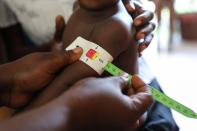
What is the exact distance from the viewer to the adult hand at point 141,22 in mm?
828

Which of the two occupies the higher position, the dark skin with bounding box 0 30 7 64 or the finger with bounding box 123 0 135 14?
the finger with bounding box 123 0 135 14

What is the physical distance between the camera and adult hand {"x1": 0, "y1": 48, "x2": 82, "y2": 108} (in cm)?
70

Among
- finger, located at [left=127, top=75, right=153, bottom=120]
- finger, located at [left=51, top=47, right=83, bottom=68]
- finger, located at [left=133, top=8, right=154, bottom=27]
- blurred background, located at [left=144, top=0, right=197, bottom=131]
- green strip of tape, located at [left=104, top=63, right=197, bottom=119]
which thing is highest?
finger, located at [left=133, top=8, right=154, bottom=27]

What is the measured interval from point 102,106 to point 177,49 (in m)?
2.23

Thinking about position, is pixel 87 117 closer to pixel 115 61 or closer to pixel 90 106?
pixel 90 106

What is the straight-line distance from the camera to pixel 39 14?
1173 mm

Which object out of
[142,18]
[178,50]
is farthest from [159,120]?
[178,50]

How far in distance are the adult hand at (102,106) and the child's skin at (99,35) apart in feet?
0.39

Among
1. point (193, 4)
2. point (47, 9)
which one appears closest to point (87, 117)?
point (47, 9)

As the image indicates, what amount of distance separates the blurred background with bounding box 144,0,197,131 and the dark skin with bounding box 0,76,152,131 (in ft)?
4.23

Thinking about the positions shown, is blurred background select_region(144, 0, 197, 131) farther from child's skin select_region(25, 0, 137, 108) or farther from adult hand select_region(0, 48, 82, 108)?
adult hand select_region(0, 48, 82, 108)

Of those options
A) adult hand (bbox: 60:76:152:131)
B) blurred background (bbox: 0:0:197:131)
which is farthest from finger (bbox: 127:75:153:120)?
blurred background (bbox: 0:0:197:131)

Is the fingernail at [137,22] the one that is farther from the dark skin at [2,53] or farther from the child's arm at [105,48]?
the dark skin at [2,53]

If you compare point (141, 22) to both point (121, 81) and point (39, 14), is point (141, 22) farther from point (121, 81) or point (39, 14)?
point (39, 14)
